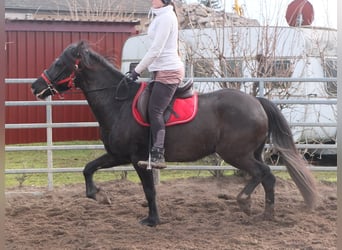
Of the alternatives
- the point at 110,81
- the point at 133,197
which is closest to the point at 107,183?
the point at 133,197

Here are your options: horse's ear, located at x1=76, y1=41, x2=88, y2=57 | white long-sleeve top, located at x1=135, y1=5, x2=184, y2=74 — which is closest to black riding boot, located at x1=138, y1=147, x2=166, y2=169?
white long-sleeve top, located at x1=135, y1=5, x2=184, y2=74

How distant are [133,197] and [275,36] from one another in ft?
12.1

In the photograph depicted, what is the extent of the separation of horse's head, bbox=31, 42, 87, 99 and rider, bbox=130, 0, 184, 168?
0.71 metres

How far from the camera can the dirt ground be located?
15.4 ft

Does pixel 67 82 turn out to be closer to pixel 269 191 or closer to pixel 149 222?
pixel 149 222

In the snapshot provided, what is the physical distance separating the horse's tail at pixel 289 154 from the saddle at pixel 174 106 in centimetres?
89

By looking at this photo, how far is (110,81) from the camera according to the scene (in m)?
5.57

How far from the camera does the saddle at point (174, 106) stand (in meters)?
5.21

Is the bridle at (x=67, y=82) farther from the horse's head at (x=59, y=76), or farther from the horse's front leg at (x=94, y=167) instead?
the horse's front leg at (x=94, y=167)

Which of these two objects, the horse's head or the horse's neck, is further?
the horse's neck

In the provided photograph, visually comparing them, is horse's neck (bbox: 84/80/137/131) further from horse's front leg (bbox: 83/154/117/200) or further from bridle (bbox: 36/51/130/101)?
horse's front leg (bbox: 83/154/117/200)

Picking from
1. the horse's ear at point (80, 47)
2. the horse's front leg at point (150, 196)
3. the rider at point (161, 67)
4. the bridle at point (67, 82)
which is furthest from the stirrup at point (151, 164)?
the horse's ear at point (80, 47)

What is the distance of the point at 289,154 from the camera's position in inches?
220

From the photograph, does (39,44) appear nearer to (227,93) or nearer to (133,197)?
(133,197)
